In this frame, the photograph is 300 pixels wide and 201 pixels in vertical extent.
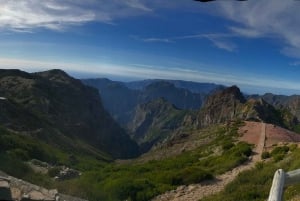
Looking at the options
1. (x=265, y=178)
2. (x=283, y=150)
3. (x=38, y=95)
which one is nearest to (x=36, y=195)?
(x=265, y=178)

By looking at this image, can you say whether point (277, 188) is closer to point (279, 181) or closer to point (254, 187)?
point (279, 181)

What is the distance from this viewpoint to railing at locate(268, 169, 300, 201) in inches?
318

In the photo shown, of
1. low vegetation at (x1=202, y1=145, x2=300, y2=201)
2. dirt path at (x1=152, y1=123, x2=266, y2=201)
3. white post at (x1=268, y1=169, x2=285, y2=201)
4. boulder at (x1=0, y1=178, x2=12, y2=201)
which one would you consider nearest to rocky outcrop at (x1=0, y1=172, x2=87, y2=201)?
boulder at (x1=0, y1=178, x2=12, y2=201)

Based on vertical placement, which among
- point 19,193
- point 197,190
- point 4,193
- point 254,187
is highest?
point 4,193

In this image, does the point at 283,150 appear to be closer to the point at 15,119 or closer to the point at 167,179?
the point at 167,179

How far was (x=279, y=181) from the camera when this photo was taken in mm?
8422

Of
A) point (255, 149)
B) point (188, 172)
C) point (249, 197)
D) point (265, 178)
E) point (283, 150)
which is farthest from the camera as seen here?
point (255, 149)

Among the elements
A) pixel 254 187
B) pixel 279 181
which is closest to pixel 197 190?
pixel 254 187

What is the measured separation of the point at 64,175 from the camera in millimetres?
33531

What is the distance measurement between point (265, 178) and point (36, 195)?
15.5 meters

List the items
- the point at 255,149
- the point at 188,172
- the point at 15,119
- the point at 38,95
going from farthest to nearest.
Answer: the point at 38,95 → the point at 15,119 → the point at 255,149 → the point at 188,172

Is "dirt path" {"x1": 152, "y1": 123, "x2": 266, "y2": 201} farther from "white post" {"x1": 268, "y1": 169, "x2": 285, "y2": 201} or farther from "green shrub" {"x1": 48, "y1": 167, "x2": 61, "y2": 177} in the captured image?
"white post" {"x1": 268, "y1": 169, "x2": 285, "y2": 201}

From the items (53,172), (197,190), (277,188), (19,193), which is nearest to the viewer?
(277,188)

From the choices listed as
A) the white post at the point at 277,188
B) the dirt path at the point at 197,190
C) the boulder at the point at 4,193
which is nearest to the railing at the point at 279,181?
the white post at the point at 277,188
